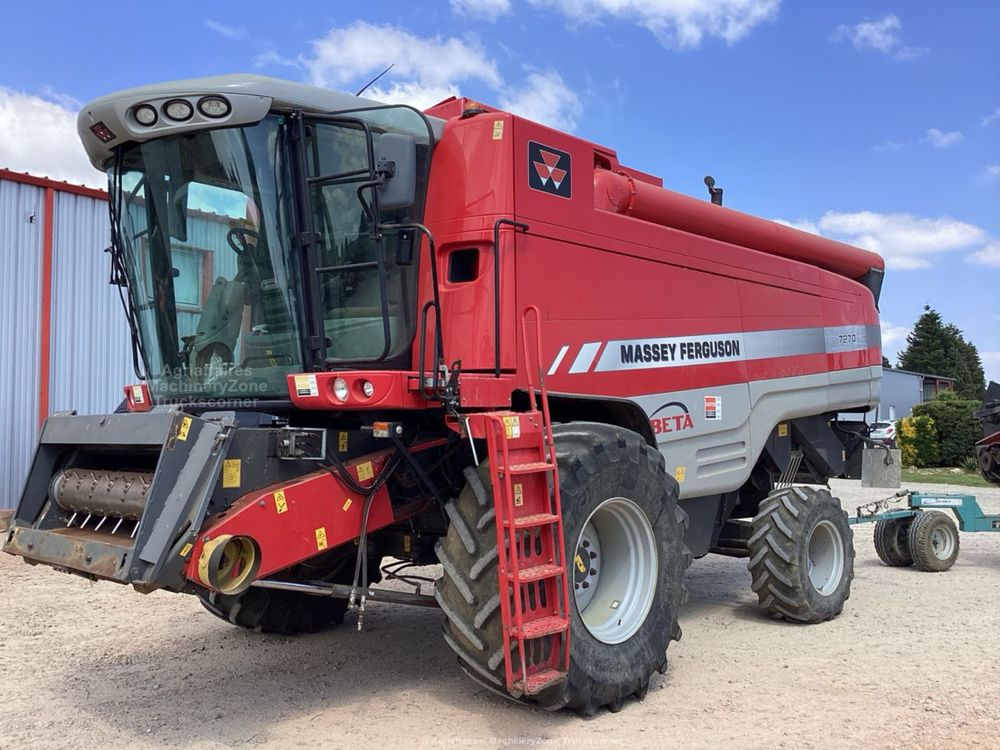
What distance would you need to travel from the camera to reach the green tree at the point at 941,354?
46812mm

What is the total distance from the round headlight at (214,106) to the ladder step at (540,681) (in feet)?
9.75

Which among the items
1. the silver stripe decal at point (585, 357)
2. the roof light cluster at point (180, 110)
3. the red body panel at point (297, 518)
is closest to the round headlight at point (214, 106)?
the roof light cluster at point (180, 110)

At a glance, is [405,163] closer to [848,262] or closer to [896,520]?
[848,262]

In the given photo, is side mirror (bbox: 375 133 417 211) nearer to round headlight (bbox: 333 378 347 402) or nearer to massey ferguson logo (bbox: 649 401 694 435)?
round headlight (bbox: 333 378 347 402)

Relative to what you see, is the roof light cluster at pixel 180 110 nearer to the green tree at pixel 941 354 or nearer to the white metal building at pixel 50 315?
the white metal building at pixel 50 315

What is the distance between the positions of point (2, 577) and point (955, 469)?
23.2 meters

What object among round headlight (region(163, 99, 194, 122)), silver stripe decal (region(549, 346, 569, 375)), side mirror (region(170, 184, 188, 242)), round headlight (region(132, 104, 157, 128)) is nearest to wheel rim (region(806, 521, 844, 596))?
silver stripe decal (region(549, 346, 569, 375))

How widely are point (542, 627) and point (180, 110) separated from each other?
2.97 metres

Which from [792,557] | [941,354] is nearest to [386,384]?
[792,557]

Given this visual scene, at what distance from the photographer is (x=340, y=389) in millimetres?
Answer: 4270

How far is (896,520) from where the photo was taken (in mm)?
8852

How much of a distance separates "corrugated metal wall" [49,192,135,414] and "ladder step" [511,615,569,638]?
866 centimetres

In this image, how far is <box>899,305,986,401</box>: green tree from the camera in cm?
4681

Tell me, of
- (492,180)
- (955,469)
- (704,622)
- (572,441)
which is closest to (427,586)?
(704,622)
